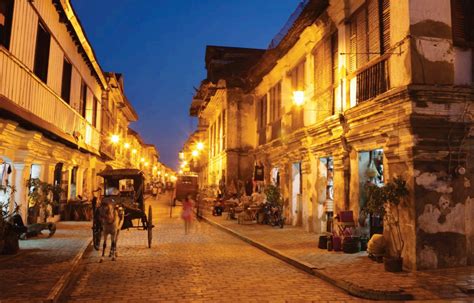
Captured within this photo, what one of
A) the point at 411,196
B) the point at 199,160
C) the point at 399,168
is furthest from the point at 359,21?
the point at 199,160

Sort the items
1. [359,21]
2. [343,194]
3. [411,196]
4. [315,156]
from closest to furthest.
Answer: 1. [411,196]
2. [359,21]
3. [343,194]
4. [315,156]

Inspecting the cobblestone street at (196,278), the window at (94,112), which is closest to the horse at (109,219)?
the cobblestone street at (196,278)

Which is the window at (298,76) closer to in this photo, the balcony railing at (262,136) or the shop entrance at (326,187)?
the shop entrance at (326,187)

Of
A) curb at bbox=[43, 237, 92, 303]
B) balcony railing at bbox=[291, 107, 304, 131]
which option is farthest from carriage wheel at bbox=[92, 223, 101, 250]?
balcony railing at bbox=[291, 107, 304, 131]

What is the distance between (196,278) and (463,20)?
856 cm

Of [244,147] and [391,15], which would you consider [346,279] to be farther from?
[244,147]

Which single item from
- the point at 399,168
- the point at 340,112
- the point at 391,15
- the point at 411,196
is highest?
the point at 391,15

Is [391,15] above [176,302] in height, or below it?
above

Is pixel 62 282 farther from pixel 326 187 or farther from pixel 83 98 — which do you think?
pixel 83 98

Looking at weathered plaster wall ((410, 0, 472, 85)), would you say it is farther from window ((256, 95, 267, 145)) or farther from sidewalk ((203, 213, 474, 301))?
window ((256, 95, 267, 145))

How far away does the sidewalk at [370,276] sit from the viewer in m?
6.94

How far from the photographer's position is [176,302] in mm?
6684

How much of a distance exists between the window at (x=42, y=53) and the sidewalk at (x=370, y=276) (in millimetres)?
9867

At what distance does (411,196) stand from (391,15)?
4.39 metres
